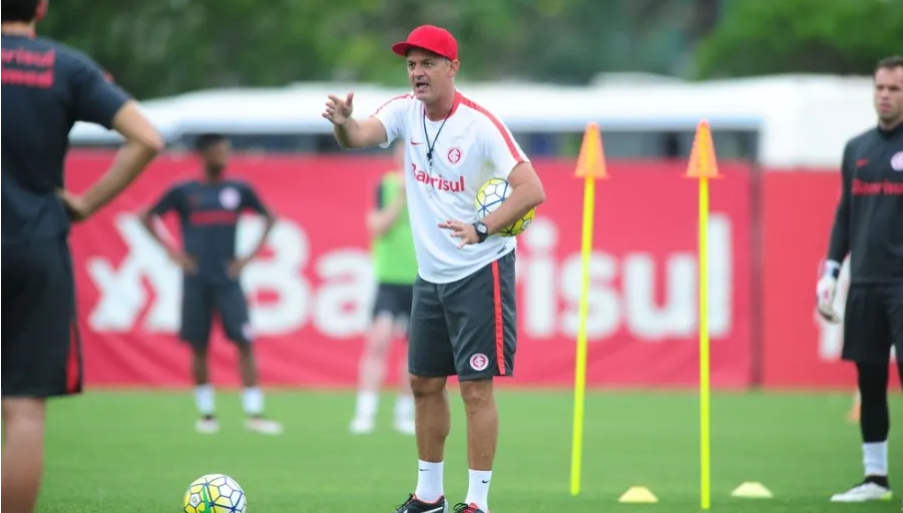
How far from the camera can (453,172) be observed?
26.4 ft

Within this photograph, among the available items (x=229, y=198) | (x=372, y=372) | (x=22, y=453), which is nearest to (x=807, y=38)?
(x=229, y=198)

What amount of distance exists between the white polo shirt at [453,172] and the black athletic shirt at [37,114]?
6.67 ft

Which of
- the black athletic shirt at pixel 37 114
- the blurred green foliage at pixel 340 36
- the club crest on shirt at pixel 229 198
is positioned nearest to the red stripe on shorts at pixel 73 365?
the black athletic shirt at pixel 37 114

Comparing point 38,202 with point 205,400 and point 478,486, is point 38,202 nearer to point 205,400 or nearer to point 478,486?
point 478,486

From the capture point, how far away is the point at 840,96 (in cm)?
2855

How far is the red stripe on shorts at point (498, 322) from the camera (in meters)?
8.00

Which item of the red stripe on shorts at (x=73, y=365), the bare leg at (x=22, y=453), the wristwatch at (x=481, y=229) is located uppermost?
the wristwatch at (x=481, y=229)

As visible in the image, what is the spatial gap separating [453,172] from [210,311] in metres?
7.00

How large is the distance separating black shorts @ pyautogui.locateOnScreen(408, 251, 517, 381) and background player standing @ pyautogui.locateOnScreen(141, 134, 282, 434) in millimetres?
6237

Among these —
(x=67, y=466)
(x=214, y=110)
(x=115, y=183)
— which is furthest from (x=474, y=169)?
(x=214, y=110)

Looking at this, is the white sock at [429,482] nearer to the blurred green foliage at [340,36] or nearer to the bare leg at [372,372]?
the bare leg at [372,372]

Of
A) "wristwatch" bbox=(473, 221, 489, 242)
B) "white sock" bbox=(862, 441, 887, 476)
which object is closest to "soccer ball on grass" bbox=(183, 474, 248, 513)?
"wristwatch" bbox=(473, 221, 489, 242)

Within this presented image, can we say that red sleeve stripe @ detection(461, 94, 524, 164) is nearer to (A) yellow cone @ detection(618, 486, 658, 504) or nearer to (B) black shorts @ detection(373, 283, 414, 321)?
(A) yellow cone @ detection(618, 486, 658, 504)

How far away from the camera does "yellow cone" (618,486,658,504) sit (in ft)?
30.5
